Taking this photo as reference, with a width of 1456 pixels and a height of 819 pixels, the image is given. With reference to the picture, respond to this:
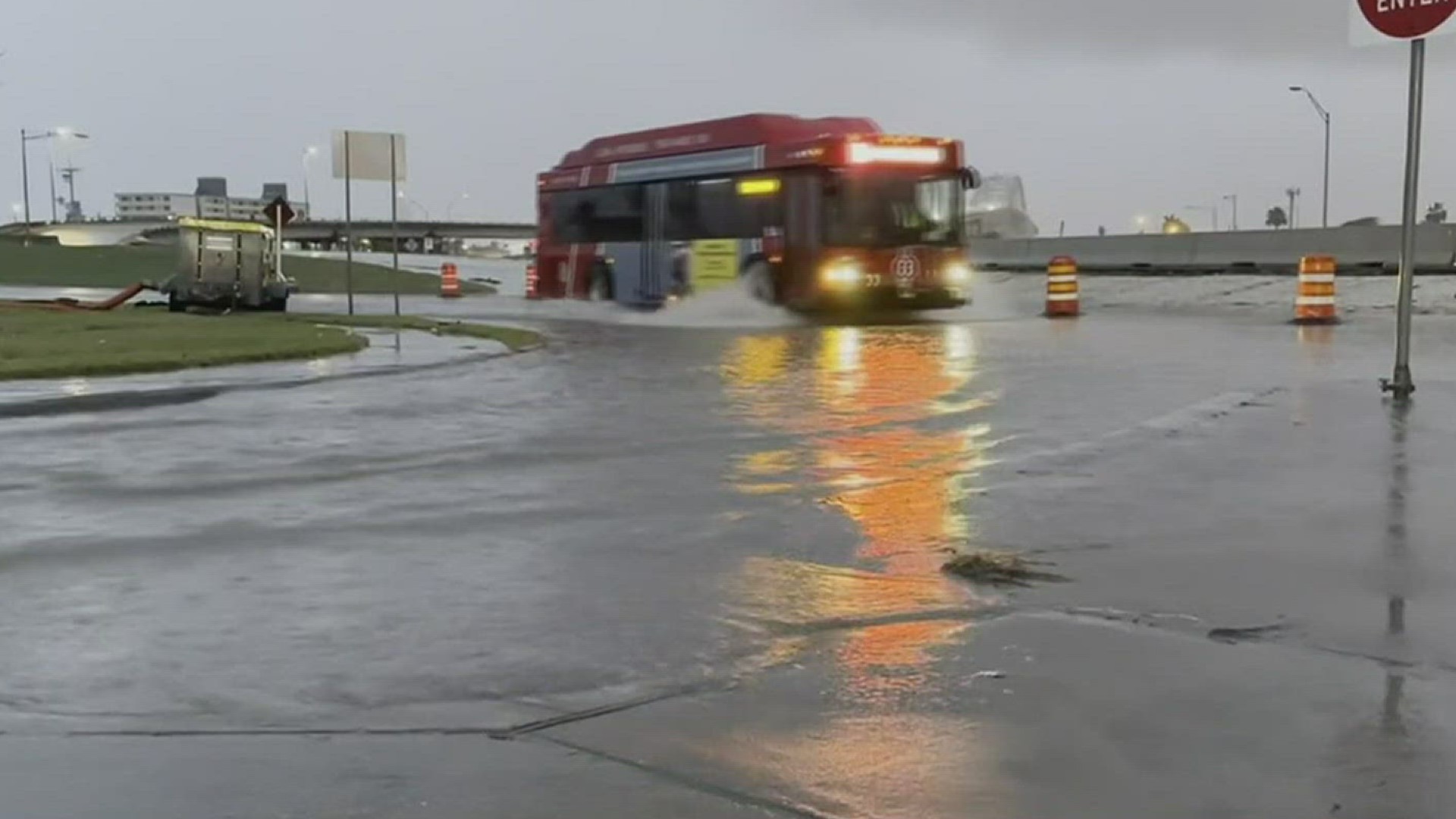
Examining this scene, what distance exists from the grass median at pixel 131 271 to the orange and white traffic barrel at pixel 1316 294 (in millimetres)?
35024

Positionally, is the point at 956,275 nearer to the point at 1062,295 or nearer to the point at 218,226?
the point at 1062,295

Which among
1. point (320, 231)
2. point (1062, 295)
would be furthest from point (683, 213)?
point (320, 231)

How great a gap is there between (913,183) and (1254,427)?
711 inches

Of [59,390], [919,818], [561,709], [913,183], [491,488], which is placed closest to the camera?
[919,818]

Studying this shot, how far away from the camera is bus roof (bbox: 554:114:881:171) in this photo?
29188mm

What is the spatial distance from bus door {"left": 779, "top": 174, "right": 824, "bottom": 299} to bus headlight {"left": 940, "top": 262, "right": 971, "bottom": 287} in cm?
268

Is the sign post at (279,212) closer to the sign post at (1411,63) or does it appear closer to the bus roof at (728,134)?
the bus roof at (728,134)

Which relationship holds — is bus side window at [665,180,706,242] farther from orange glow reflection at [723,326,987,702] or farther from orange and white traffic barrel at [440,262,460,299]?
orange and white traffic barrel at [440,262,460,299]

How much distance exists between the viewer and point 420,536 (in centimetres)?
728

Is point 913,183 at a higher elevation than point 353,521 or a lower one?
higher

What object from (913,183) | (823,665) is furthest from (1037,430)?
(913,183)

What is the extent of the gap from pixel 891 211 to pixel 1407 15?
16351 mm

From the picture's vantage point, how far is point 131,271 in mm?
→ 63312

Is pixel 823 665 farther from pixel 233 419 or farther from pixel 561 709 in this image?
pixel 233 419
